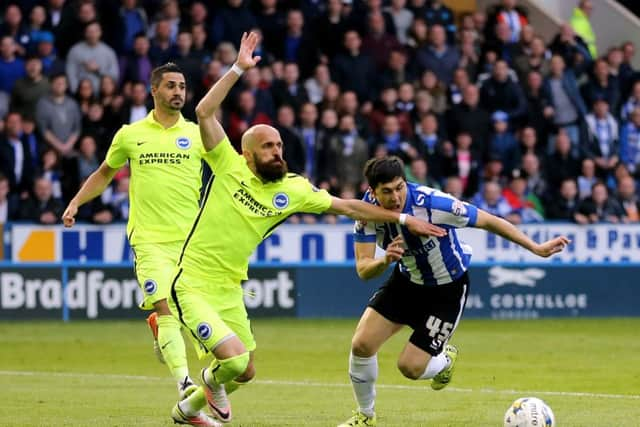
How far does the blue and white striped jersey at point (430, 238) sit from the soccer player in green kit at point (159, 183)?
1894 millimetres

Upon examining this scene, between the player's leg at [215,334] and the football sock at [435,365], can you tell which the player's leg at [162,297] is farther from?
the football sock at [435,365]

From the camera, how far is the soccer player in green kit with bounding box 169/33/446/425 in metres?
9.80

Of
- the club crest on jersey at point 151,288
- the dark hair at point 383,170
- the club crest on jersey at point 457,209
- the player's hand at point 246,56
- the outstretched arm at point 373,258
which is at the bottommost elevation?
the club crest on jersey at point 151,288

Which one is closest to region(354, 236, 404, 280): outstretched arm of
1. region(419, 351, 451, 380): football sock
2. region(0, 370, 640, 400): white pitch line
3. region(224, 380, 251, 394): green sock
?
region(419, 351, 451, 380): football sock

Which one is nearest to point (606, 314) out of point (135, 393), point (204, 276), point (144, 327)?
point (144, 327)

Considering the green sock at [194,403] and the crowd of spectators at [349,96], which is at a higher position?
the crowd of spectators at [349,96]

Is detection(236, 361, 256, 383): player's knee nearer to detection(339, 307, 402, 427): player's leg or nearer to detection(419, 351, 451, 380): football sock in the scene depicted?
detection(339, 307, 402, 427): player's leg

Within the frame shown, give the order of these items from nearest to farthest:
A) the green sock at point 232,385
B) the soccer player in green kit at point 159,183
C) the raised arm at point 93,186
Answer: the green sock at point 232,385, the soccer player in green kit at point 159,183, the raised arm at point 93,186

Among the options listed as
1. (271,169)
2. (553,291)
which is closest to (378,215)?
(271,169)

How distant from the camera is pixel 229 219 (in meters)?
9.96

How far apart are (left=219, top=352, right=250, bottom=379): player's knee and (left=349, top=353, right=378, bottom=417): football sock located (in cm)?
97

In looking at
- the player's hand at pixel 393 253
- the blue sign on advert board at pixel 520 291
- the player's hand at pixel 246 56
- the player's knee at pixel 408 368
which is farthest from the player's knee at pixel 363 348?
the blue sign on advert board at pixel 520 291

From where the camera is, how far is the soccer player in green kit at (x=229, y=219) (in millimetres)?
9805

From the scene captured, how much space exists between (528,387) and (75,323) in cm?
838
